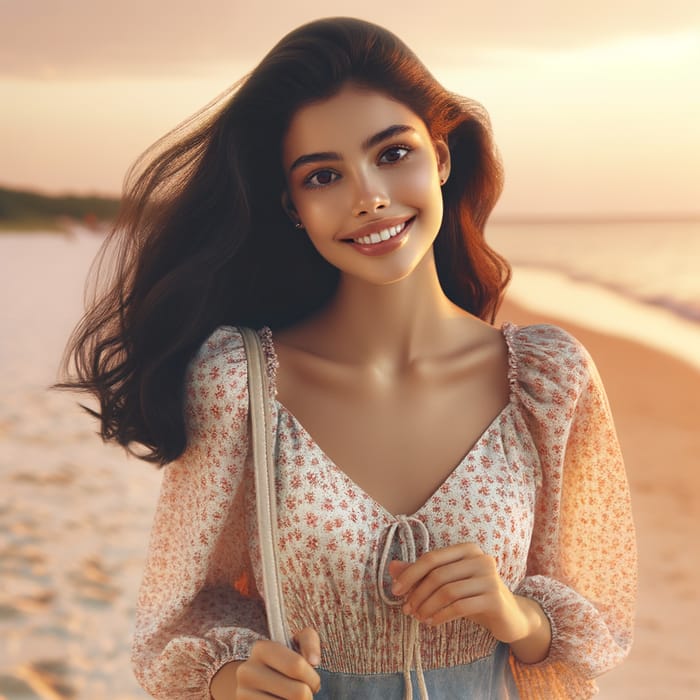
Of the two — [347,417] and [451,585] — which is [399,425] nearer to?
[347,417]

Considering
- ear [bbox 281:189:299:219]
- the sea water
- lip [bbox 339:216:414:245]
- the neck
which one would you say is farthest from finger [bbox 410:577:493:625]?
the sea water

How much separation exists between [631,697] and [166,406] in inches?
108

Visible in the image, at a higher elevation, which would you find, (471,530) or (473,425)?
(473,425)

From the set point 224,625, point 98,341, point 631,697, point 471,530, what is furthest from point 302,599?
point 631,697

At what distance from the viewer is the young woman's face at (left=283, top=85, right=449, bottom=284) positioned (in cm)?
142

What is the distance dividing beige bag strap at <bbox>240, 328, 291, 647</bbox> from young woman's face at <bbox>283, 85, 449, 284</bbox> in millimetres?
204

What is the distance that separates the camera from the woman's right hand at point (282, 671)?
1.29m

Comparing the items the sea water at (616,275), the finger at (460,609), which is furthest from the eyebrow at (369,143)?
the sea water at (616,275)

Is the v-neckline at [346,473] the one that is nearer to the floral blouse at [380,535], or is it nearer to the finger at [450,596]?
the floral blouse at [380,535]

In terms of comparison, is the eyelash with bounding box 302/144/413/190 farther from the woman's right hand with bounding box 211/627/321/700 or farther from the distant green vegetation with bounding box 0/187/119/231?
the distant green vegetation with bounding box 0/187/119/231

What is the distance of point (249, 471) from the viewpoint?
147 cm

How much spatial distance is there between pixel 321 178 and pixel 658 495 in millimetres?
3888

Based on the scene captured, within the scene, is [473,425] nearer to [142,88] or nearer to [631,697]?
[631,697]

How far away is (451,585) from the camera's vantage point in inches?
51.9
